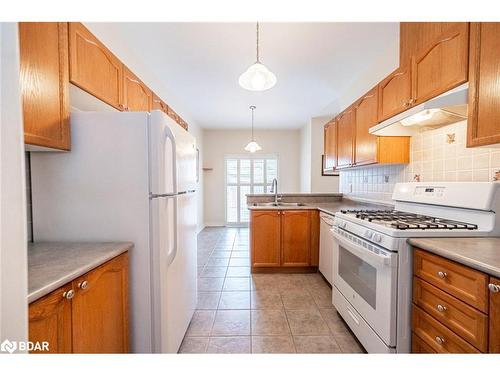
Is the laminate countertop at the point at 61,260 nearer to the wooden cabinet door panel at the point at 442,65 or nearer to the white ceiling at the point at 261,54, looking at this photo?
the white ceiling at the point at 261,54

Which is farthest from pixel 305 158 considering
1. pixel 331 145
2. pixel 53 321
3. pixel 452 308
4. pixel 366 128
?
pixel 53 321

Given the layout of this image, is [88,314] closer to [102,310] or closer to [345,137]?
[102,310]

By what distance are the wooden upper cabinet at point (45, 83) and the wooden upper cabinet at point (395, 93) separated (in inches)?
88.6

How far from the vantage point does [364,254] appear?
1.50 metres

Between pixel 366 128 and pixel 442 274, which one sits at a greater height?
pixel 366 128

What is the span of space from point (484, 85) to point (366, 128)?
1.22m

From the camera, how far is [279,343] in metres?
1.71

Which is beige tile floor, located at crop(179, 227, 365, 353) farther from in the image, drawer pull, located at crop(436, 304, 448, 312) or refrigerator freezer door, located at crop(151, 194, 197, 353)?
drawer pull, located at crop(436, 304, 448, 312)

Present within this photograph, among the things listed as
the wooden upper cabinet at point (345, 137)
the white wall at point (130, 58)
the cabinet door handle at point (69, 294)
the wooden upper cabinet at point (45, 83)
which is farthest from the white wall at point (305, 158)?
the cabinet door handle at point (69, 294)

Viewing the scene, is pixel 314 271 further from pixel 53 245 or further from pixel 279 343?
pixel 53 245

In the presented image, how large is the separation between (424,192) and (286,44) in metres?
1.93

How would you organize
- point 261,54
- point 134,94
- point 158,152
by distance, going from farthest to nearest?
point 261,54 < point 134,94 < point 158,152

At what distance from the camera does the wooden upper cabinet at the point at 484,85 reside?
1.10 m
